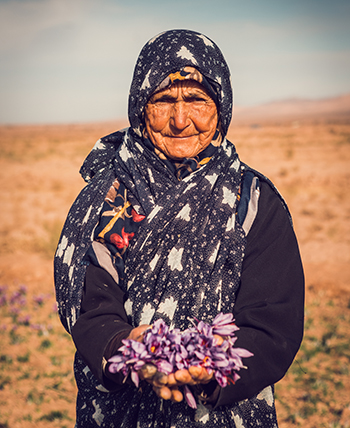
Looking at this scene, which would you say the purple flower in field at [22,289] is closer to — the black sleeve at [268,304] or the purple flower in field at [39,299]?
the purple flower in field at [39,299]

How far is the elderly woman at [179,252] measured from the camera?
1437 mm

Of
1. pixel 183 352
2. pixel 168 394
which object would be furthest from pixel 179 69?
pixel 168 394

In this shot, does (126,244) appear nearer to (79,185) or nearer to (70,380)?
(70,380)

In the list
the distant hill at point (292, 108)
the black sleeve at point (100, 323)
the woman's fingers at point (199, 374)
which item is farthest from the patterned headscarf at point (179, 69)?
the distant hill at point (292, 108)

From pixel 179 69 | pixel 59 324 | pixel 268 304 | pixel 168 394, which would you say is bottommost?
pixel 59 324

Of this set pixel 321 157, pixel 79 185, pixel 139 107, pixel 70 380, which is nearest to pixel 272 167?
pixel 321 157

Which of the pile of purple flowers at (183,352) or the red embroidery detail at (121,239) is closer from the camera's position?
the pile of purple flowers at (183,352)

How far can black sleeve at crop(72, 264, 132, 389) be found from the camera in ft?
4.57

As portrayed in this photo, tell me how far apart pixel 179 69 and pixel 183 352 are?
3.70 feet

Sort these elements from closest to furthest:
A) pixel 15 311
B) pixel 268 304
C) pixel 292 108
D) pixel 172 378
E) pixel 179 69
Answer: pixel 172 378
pixel 268 304
pixel 179 69
pixel 15 311
pixel 292 108

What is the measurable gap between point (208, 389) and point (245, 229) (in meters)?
0.60

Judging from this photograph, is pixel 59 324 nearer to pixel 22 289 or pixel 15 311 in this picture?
pixel 15 311

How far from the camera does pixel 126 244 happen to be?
5.32 ft

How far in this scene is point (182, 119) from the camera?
168 centimetres
